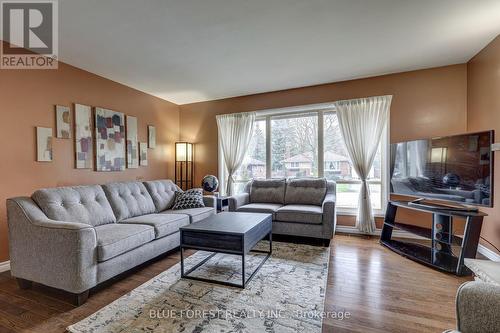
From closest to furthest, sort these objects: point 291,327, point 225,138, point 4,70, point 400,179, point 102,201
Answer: point 291,327 → point 4,70 → point 102,201 → point 400,179 → point 225,138

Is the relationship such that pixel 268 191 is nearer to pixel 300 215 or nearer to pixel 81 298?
pixel 300 215

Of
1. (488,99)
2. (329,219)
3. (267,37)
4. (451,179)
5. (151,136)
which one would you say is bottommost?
(329,219)

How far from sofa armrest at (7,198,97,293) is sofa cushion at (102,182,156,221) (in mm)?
802

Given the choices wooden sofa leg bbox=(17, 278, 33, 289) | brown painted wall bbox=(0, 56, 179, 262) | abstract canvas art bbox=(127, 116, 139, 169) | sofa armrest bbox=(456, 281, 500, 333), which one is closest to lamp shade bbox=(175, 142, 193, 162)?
abstract canvas art bbox=(127, 116, 139, 169)

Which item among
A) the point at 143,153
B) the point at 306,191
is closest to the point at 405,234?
the point at 306,191

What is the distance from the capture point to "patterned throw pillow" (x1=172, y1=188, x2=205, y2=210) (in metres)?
3.53

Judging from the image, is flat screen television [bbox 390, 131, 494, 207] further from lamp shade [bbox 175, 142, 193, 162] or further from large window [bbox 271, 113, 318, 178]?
lamp shade [bbox 175, 142, 193, 162]

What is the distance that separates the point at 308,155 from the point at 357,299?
8.63 feet

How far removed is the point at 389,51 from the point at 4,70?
14.6ft

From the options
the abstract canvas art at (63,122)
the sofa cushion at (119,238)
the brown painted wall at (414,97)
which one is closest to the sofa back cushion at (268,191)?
the brown painted wall at (414,97)

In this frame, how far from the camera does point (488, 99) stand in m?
2.76

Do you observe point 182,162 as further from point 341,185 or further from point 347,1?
point 347,1

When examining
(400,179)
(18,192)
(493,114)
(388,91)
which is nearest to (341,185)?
(400,179)

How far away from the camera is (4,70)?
100 inches
